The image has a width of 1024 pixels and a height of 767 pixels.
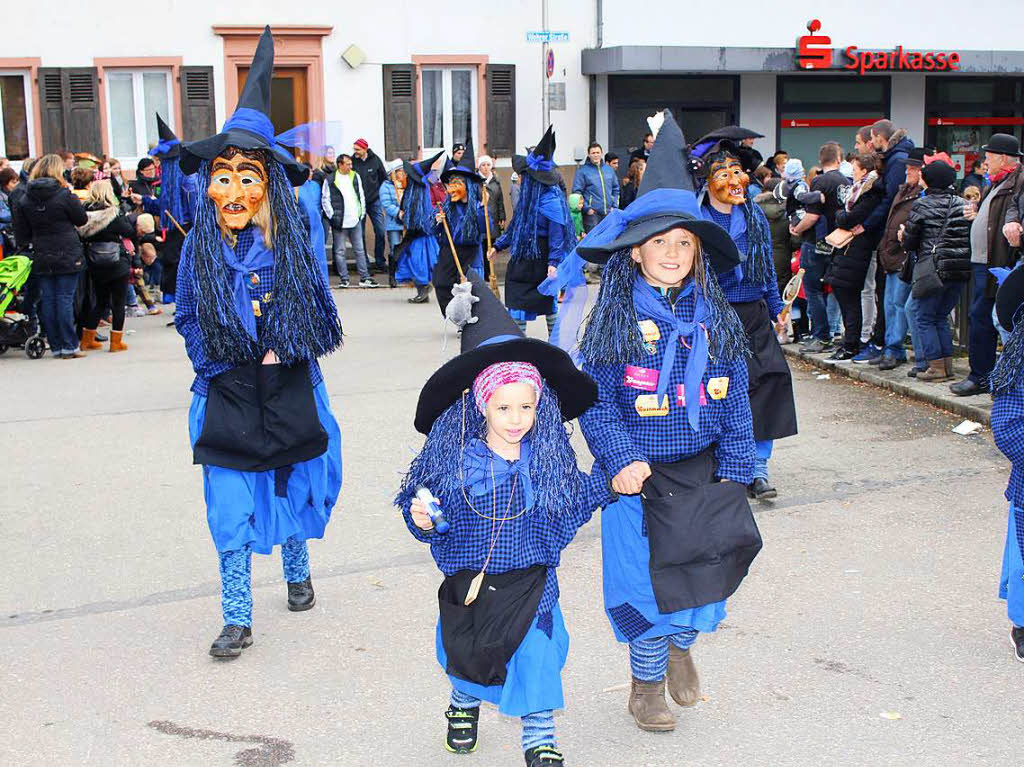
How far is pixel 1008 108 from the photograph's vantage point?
24.4m

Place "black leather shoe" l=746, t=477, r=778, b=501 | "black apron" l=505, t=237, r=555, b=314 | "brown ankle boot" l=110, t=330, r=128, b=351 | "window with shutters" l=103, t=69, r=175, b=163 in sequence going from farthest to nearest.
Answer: "window with shutters" l=103, t=69, r=175, b=163, "brown ankle boot" l=110, t=330, r=128, b=351, "black apron" l=505, t=237, r=555, b=314, "black leather shoe" l=746, t=477, r=778, b=501

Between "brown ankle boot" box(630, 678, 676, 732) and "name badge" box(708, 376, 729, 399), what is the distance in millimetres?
970

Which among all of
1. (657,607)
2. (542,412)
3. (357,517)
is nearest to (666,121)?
(542,412)

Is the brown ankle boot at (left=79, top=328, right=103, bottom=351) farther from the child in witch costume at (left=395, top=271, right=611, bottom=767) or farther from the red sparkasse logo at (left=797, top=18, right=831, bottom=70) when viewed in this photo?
the red sparkasse logo at (left=797, top=18, right=831, bottom=70)

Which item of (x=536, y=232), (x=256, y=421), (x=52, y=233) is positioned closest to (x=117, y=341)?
(x=52, y=233)

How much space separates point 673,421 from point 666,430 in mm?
38

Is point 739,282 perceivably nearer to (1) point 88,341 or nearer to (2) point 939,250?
(2) point 939,250

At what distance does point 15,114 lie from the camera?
66.9 feet

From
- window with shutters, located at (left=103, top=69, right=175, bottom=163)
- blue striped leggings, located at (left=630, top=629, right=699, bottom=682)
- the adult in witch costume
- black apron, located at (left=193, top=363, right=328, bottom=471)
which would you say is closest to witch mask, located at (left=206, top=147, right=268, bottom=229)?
the adult in witch costume

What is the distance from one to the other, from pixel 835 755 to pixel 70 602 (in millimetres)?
3406

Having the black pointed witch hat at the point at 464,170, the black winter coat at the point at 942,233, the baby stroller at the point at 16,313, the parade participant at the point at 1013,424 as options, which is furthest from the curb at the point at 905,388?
the baby stroller at the point at 16,313

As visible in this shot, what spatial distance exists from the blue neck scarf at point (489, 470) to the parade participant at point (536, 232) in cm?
734

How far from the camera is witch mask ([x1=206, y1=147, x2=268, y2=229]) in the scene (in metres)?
5.21

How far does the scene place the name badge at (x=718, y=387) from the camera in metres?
4.33
